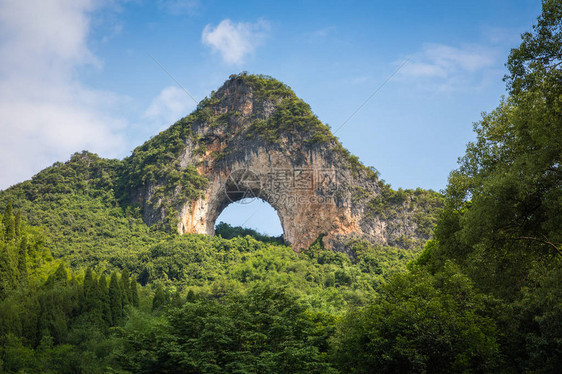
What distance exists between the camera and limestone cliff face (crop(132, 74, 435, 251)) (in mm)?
66188

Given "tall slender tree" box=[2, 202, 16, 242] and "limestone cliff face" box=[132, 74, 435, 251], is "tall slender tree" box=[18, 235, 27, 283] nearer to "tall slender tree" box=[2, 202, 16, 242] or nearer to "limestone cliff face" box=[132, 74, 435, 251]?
"tall slender tree" box=[2, 202, 16, 242]

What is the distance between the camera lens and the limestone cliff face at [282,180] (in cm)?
6619

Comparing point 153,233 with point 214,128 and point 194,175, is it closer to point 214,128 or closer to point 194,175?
point 194,175

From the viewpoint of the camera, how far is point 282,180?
68625 mm

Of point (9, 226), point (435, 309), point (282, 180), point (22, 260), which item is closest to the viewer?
point (435, 309)

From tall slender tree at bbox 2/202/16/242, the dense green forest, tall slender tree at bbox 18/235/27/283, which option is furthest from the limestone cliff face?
the dense green forest

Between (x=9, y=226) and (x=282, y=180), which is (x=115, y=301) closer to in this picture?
(x=9, y=226)

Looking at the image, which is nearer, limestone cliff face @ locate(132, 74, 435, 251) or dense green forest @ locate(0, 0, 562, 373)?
dense green forest @ locate(0, 0, 562, 373)

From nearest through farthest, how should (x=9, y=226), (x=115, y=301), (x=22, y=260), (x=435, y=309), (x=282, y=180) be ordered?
(x=435, y=309), (x=115, y=301), (x=22, y=260), (x=9, y=226), (x=282, y=180)

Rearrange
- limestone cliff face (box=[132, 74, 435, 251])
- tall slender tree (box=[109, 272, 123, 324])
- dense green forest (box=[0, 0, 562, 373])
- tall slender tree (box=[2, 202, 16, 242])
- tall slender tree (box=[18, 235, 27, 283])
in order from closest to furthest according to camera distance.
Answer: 1. dense green forest (box=[0, 0, 562, 373])
2. tall slender tree (box=[109, 272, 123, 324])
3. tall slender tree (box=[18, 235, 27, 283])
4. tall slender tree (box=[2, 202, 16, 242])
5. limestone cliff face (box=[132, 74, 435, 251])

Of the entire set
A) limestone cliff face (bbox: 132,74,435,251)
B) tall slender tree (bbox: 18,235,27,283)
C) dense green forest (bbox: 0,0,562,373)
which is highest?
limestone cliff face (bbox: 132,74,435,251)

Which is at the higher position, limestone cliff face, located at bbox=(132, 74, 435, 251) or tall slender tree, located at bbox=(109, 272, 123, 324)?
limestone cliff face, located at bbox=(132, 74, 435, 251)

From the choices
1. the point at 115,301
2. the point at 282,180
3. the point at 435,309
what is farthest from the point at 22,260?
the point at 282,180

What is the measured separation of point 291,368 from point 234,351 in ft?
8.88
